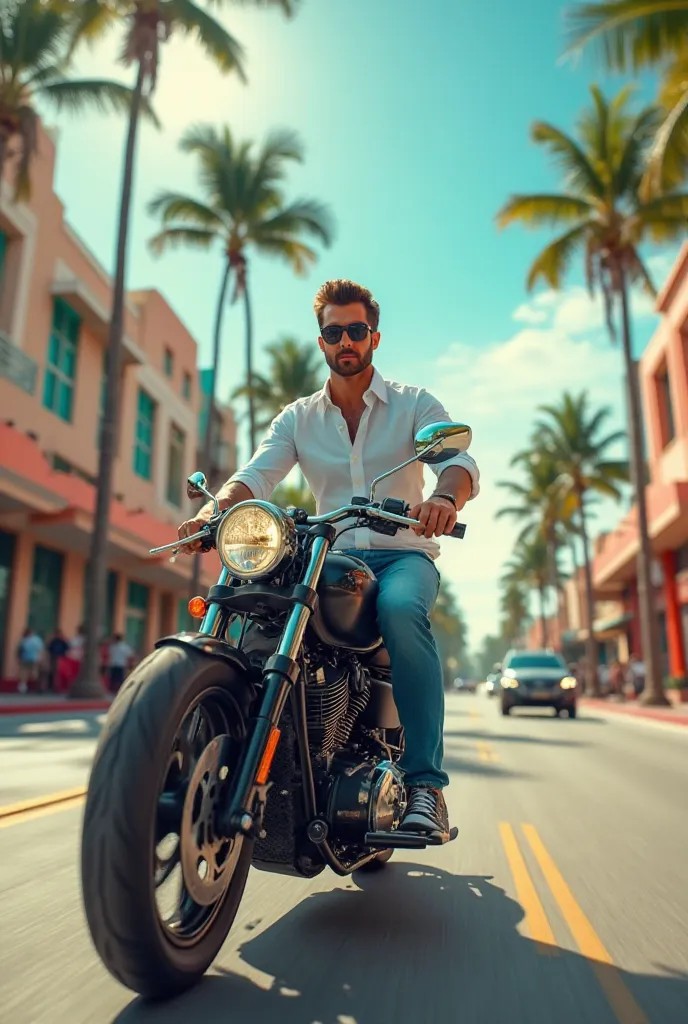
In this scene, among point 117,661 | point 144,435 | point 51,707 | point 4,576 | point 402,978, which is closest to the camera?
point 402,978

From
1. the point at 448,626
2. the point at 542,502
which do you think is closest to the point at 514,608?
the point at 448,626

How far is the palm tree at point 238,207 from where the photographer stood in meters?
26.9

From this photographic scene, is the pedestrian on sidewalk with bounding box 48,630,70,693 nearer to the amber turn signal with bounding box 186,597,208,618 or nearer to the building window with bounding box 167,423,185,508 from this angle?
the building window with bounding box 167,423,185,508

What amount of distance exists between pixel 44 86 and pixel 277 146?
9.79m

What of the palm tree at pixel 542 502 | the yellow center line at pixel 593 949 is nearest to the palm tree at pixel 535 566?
the palm tree at pixel 542 502

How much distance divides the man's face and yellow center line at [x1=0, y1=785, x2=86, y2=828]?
10.2 ft

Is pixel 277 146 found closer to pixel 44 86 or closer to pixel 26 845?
pixel 44 86

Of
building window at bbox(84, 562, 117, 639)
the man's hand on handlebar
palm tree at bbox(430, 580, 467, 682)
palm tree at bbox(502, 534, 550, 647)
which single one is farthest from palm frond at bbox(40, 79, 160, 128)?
palm tree at bbox(430, 580, 467, 682)

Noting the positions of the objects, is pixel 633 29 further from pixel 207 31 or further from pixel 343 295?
pixel 343 295

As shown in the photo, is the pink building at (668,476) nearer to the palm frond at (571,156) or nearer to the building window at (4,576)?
the palm frond at (571,156)

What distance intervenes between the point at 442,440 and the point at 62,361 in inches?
947

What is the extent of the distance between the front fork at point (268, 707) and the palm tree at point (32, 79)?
1860cm

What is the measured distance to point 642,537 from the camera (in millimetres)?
23734

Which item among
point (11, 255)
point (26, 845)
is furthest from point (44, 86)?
point (26, 845)
